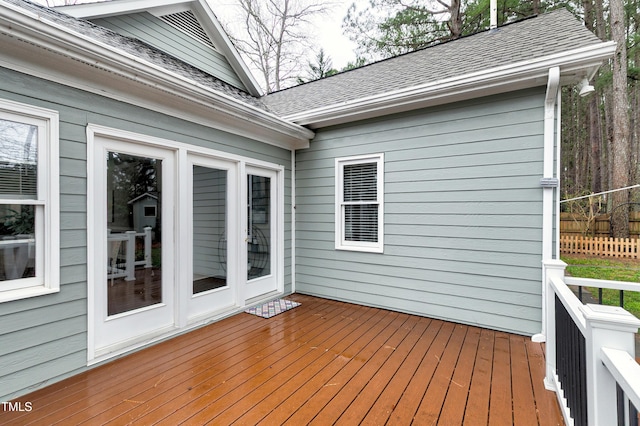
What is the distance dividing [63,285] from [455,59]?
16.7 ft

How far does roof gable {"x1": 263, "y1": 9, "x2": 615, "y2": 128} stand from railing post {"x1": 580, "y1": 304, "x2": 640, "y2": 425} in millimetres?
2736

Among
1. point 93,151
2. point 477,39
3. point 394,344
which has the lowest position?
point 394,344

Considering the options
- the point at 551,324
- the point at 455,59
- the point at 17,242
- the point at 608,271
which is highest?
the point at 455,59

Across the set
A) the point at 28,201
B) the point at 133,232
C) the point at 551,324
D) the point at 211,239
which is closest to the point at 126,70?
the point at 28,201

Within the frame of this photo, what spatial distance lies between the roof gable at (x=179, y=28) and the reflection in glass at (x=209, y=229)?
2.54 m

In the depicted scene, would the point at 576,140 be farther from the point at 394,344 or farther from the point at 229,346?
the point at 229,346

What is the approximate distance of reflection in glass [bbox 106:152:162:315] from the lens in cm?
275

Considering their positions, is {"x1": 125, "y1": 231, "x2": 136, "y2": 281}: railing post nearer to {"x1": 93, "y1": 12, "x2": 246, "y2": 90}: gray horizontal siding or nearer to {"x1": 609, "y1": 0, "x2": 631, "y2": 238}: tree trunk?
{"x1": 93, "y1": 12, "x2": 246, "y2": 90}: gray horizontal siding

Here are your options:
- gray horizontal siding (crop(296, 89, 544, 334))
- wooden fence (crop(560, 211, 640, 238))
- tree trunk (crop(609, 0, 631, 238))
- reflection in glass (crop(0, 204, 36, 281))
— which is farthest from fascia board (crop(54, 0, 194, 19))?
wooden fence (crop(560, 211, 640, 238))

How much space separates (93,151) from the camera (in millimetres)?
2562

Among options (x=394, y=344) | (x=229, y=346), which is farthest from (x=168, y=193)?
(x=394, y=344)

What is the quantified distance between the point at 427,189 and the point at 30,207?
390 centimetres

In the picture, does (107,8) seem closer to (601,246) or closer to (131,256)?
(131,256)

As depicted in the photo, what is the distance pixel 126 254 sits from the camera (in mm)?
2902
